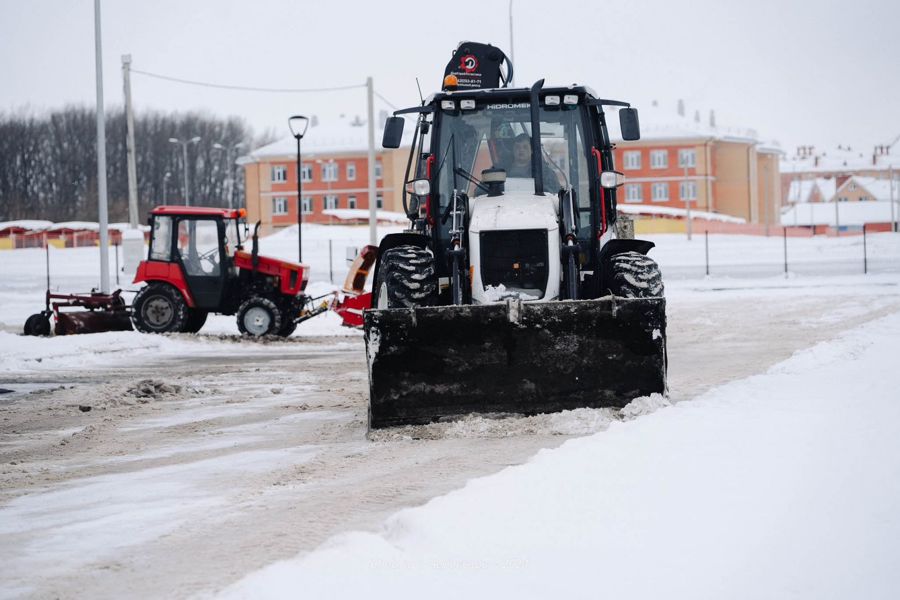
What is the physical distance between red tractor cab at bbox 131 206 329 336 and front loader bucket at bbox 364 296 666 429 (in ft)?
40.7

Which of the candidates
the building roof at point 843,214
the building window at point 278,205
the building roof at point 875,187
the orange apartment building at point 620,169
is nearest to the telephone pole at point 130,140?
the orange apartment building at point 620,169

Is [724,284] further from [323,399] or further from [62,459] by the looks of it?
[62,459]

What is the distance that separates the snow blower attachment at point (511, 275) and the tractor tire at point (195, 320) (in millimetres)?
11340

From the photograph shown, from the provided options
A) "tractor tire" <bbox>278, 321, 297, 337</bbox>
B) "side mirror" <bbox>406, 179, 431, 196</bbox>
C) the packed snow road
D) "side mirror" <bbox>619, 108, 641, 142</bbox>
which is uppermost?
"side mirror" <bbox>619, 108, 641, 142</bbox>

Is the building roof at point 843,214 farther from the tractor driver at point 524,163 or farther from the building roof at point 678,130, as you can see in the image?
the tractor driver at point 524,163

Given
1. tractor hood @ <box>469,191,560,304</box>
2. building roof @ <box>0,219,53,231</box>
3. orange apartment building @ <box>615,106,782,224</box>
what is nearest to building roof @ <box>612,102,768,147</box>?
orange apartment building @ <box>615,106,782,224</box>

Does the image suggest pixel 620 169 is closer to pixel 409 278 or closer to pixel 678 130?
pixel 678 130

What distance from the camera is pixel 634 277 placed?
10.2m

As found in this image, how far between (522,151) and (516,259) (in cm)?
124

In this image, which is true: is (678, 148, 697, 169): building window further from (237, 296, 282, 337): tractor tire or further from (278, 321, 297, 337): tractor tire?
(237, 296, 282, 337): tractor tire

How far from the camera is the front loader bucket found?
9.41 m

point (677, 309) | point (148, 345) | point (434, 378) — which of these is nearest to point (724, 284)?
point (677, 309)

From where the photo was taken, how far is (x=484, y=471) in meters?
7.78

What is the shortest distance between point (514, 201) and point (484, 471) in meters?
3.36
